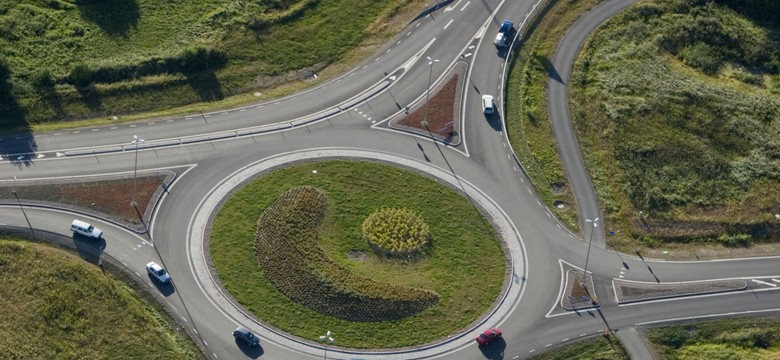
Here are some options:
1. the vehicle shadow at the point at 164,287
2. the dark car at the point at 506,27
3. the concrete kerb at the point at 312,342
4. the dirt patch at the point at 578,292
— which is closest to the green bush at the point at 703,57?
the dark car at the point at 506,27

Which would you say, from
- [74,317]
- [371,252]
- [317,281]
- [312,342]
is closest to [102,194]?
[74,317]

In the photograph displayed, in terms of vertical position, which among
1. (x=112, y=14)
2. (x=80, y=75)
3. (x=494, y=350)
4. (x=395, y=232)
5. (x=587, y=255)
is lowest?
(x=494, y=350)

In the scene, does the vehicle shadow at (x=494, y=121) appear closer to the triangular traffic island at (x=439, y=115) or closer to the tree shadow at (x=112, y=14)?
the triangular traffic island at (x=439, y=115)

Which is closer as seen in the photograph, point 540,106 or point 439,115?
point 439,115

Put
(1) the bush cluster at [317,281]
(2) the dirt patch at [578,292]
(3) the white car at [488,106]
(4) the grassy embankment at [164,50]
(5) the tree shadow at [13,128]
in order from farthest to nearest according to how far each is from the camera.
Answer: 1. (3) the white car at [488,106]
2. (4) the grassy embankment at [164,50]
3. (5) the tree shadow at [13,128]
4. (2) the dirt patch at [578,292]
5. (1) the bush cluster at [317,281]

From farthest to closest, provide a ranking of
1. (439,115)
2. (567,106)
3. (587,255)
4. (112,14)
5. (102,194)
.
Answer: (112,14) → (567,106) → (439,115) → (102,194) → (587,255)

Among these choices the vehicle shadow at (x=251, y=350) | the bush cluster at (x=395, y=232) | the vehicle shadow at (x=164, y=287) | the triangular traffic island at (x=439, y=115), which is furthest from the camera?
the triangular traffic island at (x=439, y=115)

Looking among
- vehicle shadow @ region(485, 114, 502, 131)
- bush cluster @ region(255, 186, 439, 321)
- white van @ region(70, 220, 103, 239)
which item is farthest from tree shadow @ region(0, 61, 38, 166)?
vehicle shadow @ region(485, 114, 502, 131)

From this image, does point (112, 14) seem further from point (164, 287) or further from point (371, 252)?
point (371, 252)
